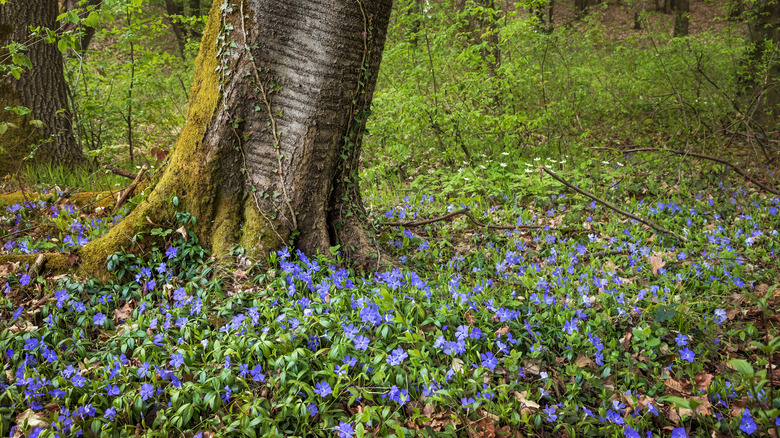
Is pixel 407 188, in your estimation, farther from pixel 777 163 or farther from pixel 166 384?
pixel 777 163

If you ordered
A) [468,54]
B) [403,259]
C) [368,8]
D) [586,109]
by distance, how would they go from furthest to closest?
[586,109] < [468,54] < [403,259] < [368,8]

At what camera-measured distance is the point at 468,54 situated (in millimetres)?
5449

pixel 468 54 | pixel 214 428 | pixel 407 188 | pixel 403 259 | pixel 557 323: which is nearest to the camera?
pixel 214 428

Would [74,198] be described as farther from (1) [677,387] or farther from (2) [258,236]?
(1) [677,387]

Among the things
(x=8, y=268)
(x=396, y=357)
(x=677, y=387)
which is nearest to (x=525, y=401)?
(x=396, y=357)

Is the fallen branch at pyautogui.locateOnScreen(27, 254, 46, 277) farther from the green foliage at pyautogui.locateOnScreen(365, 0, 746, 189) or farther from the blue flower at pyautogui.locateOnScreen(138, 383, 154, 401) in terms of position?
the green foliage at pyautogui.locateOnScreen(365, 0, 746, 189)

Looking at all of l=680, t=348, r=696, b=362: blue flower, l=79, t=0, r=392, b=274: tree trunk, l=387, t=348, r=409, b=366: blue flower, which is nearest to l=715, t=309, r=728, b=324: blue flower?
l=680, t=348, r=696, b=362: blue flower

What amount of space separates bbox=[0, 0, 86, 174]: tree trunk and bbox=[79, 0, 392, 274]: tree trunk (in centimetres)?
311

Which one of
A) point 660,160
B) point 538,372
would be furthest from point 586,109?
point 538,372

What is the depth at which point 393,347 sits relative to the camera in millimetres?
2416

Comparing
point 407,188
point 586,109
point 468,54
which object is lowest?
point 407,188

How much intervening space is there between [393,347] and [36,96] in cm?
547

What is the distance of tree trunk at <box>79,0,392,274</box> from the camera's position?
9.75 feet

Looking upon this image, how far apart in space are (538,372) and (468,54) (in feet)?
13.6
